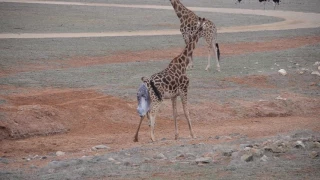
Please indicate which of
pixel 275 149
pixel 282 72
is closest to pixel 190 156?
pixel 275 149

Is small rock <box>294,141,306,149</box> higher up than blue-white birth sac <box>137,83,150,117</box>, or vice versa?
blue-white birth sac <box>137,83,150,117</box>

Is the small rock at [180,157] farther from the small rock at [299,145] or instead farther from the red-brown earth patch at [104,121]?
the small rock at [299,145]

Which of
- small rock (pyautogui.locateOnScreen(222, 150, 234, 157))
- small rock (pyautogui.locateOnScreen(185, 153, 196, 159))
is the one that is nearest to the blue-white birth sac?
small rock (pyautogui.locateOnScreen(185, 153, 196, 159))

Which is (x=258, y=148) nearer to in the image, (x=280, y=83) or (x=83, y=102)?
(x=83, y=102)

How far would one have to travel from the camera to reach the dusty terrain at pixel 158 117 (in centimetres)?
1195

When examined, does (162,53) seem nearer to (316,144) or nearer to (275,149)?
(316,144)

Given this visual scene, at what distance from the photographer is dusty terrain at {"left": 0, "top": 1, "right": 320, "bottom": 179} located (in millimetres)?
11945

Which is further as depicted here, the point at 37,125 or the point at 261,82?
the point at 261,82

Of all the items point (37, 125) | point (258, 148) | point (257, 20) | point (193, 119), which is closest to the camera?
point (258, 148)

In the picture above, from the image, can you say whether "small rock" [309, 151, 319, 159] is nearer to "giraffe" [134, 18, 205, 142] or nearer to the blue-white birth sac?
"giraffe" [134, 18, 205, 142]

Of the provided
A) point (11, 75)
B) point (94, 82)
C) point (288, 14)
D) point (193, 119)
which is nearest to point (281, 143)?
point (193, 119)

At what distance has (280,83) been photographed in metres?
22.9

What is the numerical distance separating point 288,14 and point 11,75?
29725mm

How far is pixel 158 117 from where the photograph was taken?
18.9 metres
